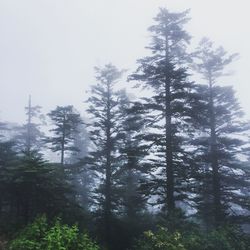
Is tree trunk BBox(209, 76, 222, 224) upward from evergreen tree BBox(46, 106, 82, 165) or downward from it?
downward

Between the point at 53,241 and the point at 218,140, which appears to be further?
the point at 218,140

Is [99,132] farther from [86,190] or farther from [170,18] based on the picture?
[86,190]

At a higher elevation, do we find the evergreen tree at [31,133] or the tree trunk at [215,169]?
the evergreen tree at [31,133]

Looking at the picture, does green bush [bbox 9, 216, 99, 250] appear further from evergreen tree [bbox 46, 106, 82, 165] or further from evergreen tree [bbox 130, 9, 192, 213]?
evergreen tree [bbox 46, 106, 82, 165]

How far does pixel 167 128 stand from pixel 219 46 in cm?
1053

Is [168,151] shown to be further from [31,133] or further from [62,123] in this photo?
[31,133]

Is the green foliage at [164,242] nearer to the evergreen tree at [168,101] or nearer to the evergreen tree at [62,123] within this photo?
the evergreen tree at [168,101]

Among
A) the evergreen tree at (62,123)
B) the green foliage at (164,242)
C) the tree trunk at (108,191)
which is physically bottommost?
the green foliage at (164,242)

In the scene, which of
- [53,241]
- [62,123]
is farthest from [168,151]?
[62,123]

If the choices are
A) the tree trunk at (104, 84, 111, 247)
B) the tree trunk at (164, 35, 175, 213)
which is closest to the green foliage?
the tree trunk at (164, 35, 175, 213)

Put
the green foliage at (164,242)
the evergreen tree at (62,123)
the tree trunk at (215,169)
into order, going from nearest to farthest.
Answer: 1. the green foliage at (164,242)
2. the tree trunk at (215,169)
3. the evergreen tree at (62,123)

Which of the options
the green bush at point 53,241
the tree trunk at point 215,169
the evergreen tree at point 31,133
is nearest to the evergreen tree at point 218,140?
the tree trunk at point 215,169

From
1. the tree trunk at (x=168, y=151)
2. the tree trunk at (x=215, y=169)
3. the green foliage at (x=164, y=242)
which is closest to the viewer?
the green foliage at (x=164, y=242)

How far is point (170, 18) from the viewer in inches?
904
